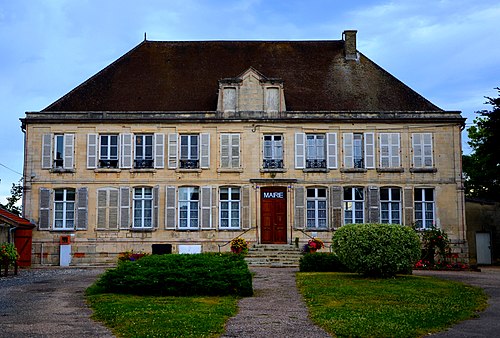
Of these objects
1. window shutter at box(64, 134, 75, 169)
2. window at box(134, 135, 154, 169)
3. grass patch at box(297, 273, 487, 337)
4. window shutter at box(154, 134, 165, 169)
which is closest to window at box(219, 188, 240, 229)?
window shutter at box(154, 134, 165, 169)

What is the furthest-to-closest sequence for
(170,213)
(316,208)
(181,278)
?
(316,208) → (170,213) → (181,278)

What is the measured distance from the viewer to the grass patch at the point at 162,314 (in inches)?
393

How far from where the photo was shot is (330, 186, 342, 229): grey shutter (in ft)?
94.1

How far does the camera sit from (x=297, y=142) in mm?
29141

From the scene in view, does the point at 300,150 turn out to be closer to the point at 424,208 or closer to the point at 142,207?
the point at 424,208

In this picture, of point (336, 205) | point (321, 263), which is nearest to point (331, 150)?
point (336, 205)

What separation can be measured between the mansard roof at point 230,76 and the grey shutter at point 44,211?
12.5ft

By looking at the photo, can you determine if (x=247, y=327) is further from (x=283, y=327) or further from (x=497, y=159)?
(x=497, y=159)

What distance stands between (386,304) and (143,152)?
1798cm

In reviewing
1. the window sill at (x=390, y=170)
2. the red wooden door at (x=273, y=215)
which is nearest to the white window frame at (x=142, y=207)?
the red wooden door at (x=273, y=215)

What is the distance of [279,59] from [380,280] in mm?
16776

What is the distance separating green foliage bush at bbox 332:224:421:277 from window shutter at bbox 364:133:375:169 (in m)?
10.6

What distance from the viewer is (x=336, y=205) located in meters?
28.8

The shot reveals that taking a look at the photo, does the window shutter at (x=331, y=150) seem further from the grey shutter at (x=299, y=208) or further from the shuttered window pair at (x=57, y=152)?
the shuttered window pair at (x=57, y=152)
